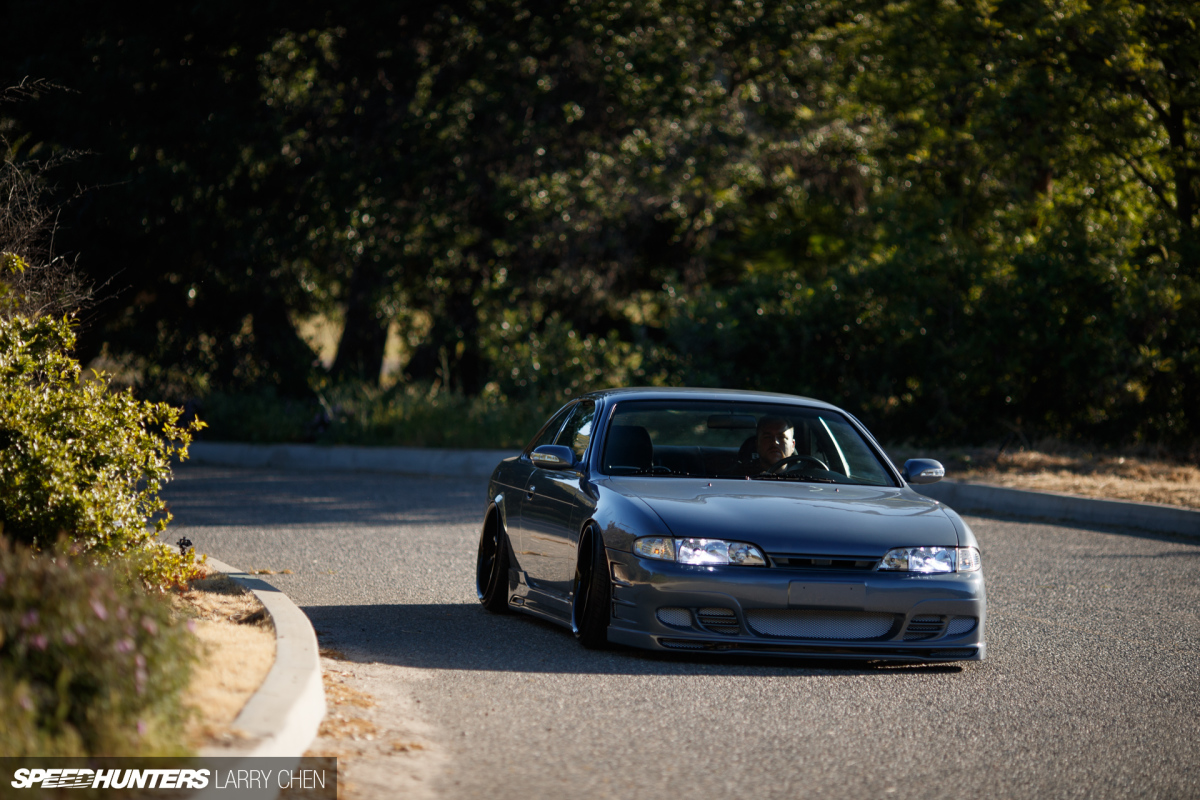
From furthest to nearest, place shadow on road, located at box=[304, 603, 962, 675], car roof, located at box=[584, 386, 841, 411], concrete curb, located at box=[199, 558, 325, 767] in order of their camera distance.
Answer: car roof, located at box=[584, 386, 841, 411]
shadow on road, located at box=[304, 603, 962, 675]
concrete curb, located at box=[199, 558, 325, 767]

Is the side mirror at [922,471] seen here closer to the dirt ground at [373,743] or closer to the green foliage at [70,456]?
the dirt ground at [373,743]

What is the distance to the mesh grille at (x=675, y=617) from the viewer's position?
23.5 ft

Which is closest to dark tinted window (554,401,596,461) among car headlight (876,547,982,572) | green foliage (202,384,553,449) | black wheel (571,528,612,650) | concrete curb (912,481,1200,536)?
black wheel (571,528,612,650)

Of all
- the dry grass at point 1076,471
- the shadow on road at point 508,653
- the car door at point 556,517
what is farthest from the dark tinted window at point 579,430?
the dry grass at point 1076,471

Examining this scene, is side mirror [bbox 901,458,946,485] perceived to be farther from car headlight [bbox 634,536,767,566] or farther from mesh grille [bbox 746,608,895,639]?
car headlight [bbox 634,536,767,566]

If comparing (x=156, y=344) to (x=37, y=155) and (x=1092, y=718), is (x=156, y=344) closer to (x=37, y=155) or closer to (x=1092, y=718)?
(x=37, y=155)

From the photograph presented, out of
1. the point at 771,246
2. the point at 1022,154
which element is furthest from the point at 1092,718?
the point at 771,246

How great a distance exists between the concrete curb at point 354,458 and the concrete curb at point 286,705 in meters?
12.2

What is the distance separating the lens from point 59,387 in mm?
8078

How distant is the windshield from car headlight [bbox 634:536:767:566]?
46.8 inches

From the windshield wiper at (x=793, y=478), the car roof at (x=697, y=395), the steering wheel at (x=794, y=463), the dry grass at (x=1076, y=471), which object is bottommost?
the dry grass at (x=1076, y=471)

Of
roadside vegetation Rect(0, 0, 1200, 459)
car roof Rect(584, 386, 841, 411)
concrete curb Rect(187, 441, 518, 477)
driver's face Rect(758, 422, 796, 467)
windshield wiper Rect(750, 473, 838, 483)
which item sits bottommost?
concrete curb Rect(187, 441, 518, 477)

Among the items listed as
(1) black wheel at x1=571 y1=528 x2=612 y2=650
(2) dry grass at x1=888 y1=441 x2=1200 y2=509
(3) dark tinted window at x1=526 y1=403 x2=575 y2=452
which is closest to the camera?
(1) black wheel at x1=571 y1=528 x2=612 y2=650

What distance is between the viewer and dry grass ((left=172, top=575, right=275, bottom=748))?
16.2 feet
